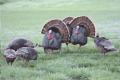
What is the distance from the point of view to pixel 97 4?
3.56m

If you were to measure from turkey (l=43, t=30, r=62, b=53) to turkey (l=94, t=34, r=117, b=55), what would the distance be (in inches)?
10.8

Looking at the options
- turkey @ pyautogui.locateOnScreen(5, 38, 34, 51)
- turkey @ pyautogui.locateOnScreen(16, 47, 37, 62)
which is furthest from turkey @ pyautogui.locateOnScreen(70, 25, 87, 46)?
turkey @ pyautogui.locateOnScreen(16, 47, 37, 62)

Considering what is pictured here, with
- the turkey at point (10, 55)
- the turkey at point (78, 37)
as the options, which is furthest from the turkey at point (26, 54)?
the turkey at point (78, 37)

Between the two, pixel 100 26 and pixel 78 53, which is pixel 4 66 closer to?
pixel 78 53

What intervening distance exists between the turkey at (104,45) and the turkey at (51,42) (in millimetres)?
273

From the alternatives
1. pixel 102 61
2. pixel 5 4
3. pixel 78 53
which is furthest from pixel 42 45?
pixel 5 4

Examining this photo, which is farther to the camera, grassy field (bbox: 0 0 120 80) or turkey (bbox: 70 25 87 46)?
turkey (bbox: 70 25 87 46)

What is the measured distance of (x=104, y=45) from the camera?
285 centimetres

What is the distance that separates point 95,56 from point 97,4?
2.74 feet

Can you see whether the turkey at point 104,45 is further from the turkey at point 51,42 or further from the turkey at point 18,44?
the turkey at point 18,44

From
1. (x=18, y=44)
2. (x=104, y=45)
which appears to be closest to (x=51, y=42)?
(x=18, y=44)

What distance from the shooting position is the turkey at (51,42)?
2.85 meters

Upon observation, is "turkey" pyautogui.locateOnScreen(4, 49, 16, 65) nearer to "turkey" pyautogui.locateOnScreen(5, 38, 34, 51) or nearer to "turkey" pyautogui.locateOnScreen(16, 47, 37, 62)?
"turkey" pyautogui.locateOnScreen(16, 47, 37, 62)

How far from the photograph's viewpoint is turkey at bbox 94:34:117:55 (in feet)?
9.33
